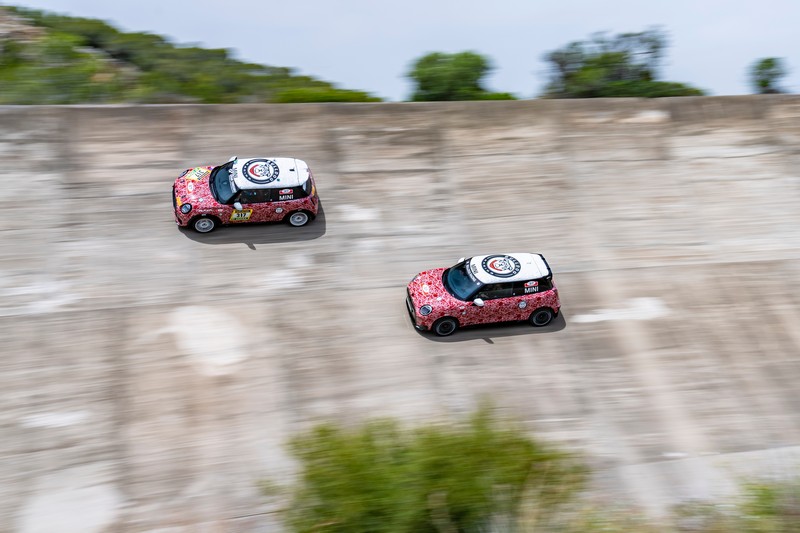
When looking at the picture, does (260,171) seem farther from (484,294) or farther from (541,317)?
(541,317)

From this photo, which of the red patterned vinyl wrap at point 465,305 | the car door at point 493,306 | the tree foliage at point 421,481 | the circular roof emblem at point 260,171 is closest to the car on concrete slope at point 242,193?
the circular roof emblem at point 260,171

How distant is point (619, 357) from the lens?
14875 mm

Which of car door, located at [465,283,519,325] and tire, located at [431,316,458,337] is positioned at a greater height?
car door, located at [465,283,519,325]

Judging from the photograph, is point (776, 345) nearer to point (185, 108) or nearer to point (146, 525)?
point (146, 525)

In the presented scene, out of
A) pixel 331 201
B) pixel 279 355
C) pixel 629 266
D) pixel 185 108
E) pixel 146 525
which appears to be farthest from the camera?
pixel 185 108

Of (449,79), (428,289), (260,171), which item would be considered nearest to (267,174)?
(260,171)

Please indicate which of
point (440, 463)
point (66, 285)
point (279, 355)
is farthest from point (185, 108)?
point (440, 463)

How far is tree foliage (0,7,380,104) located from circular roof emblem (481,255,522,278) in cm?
1002

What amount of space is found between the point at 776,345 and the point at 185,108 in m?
16.0

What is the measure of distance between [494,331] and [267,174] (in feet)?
20.5

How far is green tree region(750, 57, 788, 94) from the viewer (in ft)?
82.3

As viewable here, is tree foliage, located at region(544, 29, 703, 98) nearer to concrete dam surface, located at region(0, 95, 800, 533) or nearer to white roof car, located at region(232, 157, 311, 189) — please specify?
concrete dam surface, located at region(0, 95, 800, 533)

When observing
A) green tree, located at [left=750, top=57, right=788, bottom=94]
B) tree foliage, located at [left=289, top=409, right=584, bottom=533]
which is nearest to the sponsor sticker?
tree foliage, located at [left=289, top=409, right=584, bottom=533]

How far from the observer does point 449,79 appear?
23.3 metres
